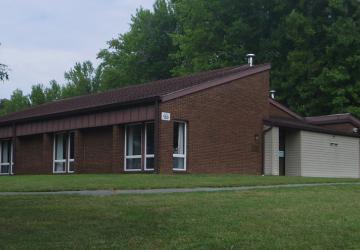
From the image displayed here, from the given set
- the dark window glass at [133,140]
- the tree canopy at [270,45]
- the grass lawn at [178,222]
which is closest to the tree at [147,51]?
the tree canopy at [270,45]

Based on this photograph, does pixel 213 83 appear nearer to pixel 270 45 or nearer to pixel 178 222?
pixel 178 222

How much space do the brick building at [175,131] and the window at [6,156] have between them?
344 centimetres

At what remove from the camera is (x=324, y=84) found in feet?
127

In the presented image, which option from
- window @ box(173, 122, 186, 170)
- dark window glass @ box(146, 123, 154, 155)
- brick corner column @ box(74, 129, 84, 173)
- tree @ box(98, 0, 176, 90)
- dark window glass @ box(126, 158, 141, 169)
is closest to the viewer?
window @ box(173, 122, 186, 170)

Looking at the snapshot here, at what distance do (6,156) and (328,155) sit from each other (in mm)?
17381

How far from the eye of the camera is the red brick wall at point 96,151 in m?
26.9

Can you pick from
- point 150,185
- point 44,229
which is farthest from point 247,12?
point 44,229

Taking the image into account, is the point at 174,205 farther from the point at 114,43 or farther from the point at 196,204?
the point at 114,43

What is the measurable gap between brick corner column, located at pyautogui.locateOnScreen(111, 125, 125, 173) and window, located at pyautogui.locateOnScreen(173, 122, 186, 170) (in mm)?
2435

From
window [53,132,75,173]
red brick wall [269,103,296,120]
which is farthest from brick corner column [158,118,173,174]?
red brick wall [269,103,296,120]

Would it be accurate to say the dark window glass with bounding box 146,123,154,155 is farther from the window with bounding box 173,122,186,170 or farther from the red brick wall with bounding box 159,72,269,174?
the red brick wall with bounding box 159,72,269,174

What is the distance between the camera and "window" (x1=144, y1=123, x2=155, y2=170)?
24.9 metres

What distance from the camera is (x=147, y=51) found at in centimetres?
5628

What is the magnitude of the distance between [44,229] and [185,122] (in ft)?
52.7
